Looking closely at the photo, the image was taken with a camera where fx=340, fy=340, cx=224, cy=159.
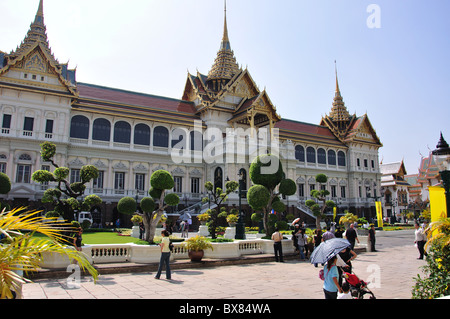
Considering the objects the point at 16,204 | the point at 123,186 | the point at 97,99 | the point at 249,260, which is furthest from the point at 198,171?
the point at 249,260

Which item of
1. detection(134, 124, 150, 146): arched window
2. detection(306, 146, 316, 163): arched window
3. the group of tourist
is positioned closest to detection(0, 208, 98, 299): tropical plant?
the group of tourist

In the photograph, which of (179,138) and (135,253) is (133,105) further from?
(135,253)

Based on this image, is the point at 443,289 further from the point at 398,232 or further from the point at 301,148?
the point at 301,148

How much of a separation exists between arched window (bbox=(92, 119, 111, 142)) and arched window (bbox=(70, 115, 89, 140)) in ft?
2.30

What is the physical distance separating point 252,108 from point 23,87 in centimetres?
2104

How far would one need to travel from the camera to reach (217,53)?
150ft

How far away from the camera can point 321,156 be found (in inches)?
1873

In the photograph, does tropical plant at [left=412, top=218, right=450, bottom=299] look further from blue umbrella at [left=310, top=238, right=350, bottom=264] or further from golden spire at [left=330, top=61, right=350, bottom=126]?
golden spire at [left=330, top=61, right=350, bottom=126]

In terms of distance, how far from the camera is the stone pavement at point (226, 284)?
7223 millimetres

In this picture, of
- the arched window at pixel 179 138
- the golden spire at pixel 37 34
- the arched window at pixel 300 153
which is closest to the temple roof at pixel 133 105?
the arched window at pixel 179 138

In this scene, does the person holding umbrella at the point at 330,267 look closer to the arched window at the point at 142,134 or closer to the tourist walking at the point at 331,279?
the tourist walking at the point at 331,279

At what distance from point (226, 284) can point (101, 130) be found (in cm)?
2715

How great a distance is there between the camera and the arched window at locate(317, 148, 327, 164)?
47.2 meters

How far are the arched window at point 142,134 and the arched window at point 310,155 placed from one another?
73.3ft
